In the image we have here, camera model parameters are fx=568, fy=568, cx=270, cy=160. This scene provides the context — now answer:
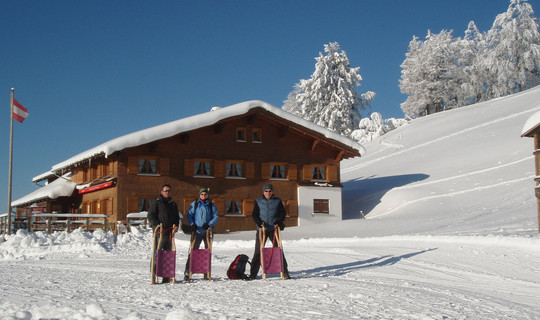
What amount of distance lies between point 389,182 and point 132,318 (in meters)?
31.7

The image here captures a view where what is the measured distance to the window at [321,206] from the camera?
1238 inches

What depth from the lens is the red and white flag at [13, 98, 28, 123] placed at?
24.5 metres

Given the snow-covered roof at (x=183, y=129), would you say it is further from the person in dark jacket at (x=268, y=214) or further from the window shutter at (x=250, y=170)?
the person in dark jacket at (x=268, y=214)

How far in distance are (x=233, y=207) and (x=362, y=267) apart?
18103 millimetres

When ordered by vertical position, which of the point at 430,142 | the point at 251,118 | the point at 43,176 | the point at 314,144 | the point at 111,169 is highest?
the point at 430,142

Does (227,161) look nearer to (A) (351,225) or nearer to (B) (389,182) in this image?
(A) (351,225)

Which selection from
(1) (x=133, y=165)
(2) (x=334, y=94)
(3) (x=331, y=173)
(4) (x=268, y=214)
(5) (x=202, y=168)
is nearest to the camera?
(4) (x=268, y=214)

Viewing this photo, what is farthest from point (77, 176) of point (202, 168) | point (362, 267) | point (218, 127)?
point (362, 267)

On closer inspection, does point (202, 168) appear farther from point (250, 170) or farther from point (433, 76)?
point (433, 76)

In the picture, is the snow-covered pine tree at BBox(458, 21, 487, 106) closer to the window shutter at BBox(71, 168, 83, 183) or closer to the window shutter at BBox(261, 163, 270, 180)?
the window shutter at BBox(261, 163, 270, 180)

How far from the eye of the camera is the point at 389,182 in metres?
36.2

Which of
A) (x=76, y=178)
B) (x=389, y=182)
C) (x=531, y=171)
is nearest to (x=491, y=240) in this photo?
(x=531, y=171)

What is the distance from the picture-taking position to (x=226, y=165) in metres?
29.9

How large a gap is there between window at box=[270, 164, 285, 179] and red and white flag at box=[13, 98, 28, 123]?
12.7 metres
